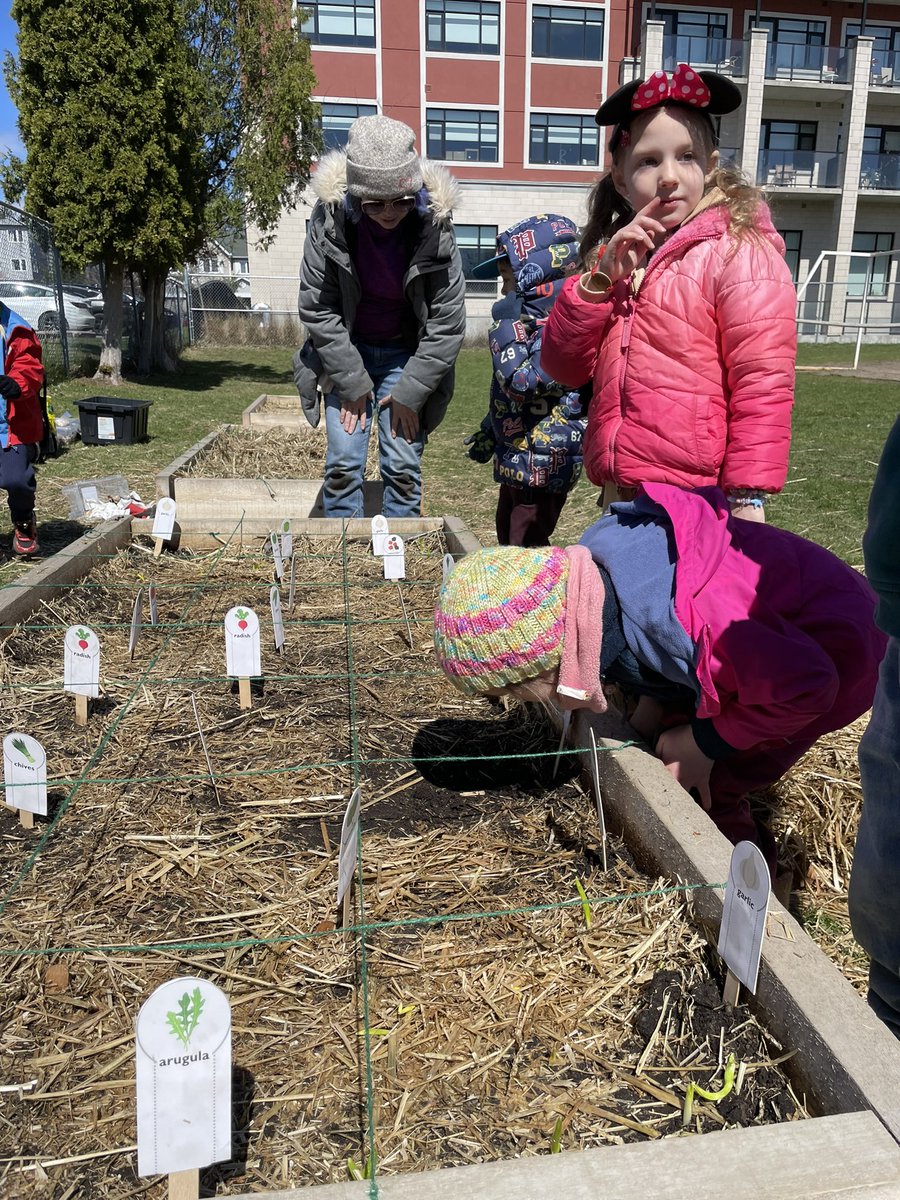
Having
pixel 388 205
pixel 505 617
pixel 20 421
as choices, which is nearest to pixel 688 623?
pixel 505 617

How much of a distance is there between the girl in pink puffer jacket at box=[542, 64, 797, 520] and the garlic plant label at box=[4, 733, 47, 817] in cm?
152

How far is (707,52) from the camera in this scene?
2867 centimetres

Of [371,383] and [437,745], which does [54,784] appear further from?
[371,383]

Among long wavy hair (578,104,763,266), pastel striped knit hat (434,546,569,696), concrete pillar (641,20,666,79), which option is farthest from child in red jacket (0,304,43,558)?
concrete pillar (641,20,666,79)

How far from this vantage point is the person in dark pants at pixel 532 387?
11.5 feet

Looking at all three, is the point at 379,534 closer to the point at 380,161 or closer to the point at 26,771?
the point at 380,161

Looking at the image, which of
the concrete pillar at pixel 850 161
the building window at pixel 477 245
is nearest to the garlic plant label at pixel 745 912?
the building window at pixel 477 245

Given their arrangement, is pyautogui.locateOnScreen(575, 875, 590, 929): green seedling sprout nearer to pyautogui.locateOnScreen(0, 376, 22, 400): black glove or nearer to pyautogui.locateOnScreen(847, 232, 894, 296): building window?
pyautogui.locateOnScreen(0, 376, 22, 400): black glove

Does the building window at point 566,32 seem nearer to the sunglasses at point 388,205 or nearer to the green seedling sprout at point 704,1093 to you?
the sunglasses at point 388,205

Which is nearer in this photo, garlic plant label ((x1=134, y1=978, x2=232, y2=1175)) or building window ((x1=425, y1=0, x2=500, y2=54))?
garlic plant label ((x1=134, y1=978, x2=232, y2=1175))

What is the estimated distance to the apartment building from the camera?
2791cm

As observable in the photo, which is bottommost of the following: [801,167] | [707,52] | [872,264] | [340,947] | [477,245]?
[340,947]

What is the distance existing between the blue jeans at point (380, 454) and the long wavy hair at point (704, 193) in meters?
1.75

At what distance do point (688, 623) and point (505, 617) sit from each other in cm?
35
